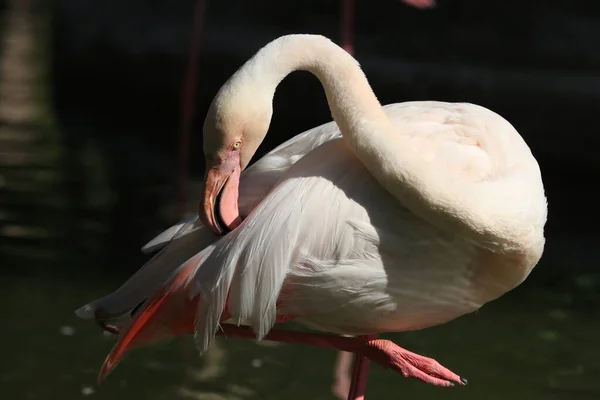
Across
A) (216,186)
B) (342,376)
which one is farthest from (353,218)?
(342,376)

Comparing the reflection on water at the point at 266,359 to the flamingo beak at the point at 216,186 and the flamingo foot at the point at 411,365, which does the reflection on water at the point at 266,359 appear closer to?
the flamingo foot at the point at 411,365

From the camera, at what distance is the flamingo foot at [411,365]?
10.9ft

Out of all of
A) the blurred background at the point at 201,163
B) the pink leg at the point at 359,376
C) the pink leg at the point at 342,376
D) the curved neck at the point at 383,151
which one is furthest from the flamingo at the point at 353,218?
the blurred background at the point at 201,163

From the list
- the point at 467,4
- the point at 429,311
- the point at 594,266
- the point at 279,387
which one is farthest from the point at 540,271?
the point at 467,4

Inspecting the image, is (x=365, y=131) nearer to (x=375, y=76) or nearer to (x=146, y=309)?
(x=146, y=309)

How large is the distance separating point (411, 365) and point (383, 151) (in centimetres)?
69

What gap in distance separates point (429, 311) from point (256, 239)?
1.90 feet

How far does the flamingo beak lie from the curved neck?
21 cm

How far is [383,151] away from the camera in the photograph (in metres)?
3.09

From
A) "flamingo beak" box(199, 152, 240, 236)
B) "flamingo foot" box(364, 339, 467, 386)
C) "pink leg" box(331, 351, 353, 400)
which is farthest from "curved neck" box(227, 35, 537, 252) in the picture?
"pink leg" box(331, 351, 353, 400)

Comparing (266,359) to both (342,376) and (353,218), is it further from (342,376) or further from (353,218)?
(353,218)

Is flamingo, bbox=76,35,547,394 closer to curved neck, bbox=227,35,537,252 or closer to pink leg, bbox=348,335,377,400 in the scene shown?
curved neck, bbox=227,35,537,252

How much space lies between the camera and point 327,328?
11.1 ft

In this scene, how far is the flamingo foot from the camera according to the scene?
3.33 m
